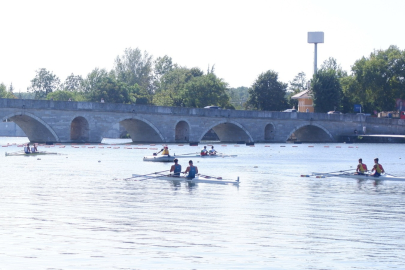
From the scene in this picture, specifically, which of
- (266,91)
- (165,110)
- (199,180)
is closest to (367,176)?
(199,180)

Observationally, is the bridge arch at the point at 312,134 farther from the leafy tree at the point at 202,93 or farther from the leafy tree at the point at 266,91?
the leafy tree at the point at 202,93

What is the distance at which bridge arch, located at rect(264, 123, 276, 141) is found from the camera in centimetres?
11272

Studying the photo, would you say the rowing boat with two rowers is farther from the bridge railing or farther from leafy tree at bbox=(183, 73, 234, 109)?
leafy tree at bbox=(183, 73, 234, 109)

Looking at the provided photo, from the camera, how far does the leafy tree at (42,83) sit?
16938 centimetres

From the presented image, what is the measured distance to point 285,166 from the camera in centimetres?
5659

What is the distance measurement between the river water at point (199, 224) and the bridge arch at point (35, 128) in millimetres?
39080

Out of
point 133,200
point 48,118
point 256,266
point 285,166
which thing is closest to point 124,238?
point 256,266

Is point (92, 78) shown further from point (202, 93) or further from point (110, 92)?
point (202, 93)

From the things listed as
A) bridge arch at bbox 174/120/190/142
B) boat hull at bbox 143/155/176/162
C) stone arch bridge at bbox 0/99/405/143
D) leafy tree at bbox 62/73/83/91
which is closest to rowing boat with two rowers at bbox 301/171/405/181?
boat hull at bbox 143/155/176/162

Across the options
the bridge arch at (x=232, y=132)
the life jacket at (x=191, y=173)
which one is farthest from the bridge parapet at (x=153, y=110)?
the life jacket at (x=191, y=173)

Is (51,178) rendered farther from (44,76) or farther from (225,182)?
(44,76)

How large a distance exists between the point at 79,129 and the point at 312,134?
1946 inches

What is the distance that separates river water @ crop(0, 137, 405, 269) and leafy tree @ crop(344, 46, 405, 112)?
94.5m

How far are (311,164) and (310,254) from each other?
42.2 m
